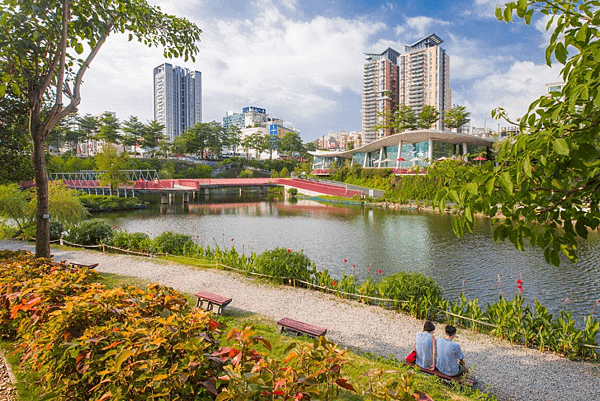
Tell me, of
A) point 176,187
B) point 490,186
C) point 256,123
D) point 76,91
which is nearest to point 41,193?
point 76,91

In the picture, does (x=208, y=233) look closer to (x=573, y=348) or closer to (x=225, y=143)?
(x=573, y=348)

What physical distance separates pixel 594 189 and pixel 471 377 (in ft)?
11.6

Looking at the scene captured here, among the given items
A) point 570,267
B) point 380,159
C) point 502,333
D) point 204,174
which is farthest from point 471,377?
point 204,174

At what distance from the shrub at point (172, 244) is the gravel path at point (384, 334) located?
216 centimetres

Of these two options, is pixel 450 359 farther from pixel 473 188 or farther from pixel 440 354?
pixel 473 188

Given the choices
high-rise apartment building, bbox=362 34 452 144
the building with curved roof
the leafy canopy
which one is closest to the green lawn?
the leafy canopy

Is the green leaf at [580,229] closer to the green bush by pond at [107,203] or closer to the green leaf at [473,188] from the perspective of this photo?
the green leaf at [473,188]

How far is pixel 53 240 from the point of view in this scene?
46.3 feet

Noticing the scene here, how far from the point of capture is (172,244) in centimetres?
1269

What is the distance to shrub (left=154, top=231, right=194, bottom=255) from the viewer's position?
12.6 metres

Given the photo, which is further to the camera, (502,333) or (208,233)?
(208,233)

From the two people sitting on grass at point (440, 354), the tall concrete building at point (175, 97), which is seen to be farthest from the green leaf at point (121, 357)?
the tall concrete building at point (175, 97)

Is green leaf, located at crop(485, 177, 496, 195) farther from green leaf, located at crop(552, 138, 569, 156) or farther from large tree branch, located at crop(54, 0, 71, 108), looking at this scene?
large tree branch, located at crop(54, 0, 71, 108)

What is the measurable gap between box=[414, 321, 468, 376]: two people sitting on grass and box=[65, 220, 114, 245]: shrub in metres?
13.2
